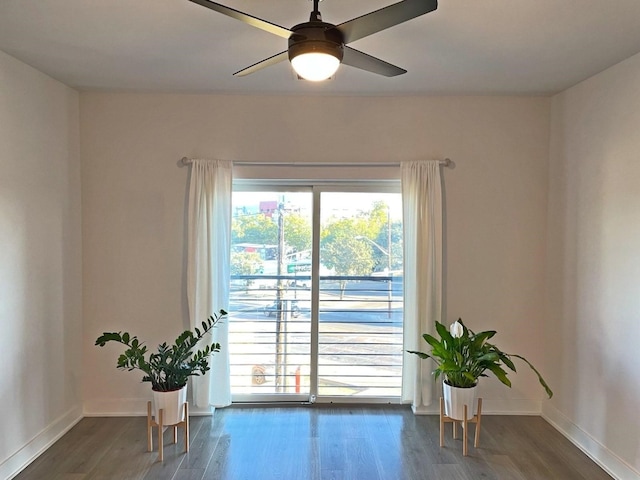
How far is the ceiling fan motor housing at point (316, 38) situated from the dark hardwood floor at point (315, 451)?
2.35 m

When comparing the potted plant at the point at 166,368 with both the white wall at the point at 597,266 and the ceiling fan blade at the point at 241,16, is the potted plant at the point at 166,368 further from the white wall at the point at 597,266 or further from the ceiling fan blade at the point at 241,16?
the white wall at the point at 597,266

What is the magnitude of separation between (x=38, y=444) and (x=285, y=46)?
119 inches

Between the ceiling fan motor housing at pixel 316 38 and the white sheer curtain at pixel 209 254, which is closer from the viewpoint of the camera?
the ceiling fan motor housing at pixel 316 38

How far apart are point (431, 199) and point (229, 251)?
164 centimetres

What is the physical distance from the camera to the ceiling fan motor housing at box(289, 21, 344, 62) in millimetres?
1693

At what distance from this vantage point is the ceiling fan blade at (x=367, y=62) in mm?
1893

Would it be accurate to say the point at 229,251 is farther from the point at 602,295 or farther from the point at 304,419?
the point at 602,295

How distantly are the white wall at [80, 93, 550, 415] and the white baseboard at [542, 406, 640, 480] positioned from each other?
0.49 m

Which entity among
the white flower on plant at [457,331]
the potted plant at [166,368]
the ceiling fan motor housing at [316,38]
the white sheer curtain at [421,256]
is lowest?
the potted plant at [166,368]

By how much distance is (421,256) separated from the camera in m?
3.50

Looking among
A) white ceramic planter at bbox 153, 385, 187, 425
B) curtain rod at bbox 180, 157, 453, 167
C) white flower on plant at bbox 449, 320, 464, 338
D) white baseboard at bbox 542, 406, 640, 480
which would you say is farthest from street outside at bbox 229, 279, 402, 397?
white baseboard at bbox 542, 406, 640, 480

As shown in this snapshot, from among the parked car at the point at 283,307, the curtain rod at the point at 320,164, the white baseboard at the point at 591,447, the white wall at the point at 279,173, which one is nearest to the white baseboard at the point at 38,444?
the white wall at the point at 279,173

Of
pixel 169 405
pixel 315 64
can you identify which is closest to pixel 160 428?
pixel 169 405

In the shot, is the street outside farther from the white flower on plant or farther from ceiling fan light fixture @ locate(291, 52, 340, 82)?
ceiling fan light fixture @ locate(291, 52, 340, 82)
